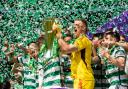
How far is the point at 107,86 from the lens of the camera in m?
7.85

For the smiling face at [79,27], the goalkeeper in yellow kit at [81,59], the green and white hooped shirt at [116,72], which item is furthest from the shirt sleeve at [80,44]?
the green and white hooped shirt at [116,72]

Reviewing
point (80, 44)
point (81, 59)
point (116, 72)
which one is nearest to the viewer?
point (80, 44)

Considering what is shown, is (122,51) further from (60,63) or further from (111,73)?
(60,63)

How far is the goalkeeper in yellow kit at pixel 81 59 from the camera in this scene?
682 centimetres

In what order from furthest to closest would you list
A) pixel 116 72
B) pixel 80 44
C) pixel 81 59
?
pixel 116 72, pixel 81 59, pixel 80 44

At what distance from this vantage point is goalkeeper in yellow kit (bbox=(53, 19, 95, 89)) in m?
6.82

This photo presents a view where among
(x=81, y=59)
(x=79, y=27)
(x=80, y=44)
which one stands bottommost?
(x=81, y=59)

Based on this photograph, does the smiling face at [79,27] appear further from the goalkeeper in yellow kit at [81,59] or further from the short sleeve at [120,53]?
the short sleeve at [120,53]

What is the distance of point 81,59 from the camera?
22.8 feet

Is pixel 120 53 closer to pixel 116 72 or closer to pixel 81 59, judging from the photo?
pixel 116 72

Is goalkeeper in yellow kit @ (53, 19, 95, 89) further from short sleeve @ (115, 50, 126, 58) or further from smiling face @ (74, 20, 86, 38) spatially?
short sleeve @ (115, 50, 126, 58)

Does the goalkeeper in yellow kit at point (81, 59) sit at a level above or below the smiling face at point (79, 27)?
below

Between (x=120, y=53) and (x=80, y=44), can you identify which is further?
(x=120, y=53)

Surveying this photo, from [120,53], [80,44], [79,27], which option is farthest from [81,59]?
[120,53]
